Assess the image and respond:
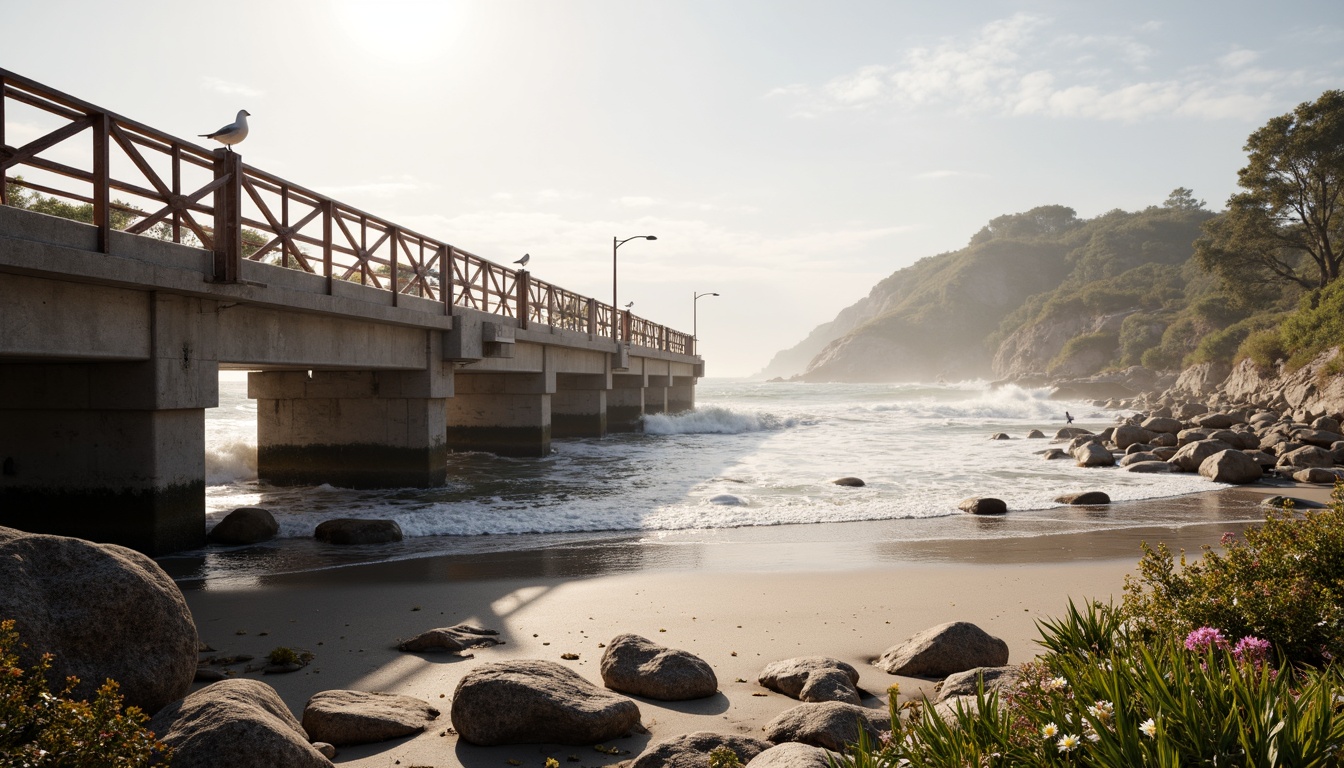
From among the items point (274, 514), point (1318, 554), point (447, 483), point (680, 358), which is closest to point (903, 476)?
point (447, 483)

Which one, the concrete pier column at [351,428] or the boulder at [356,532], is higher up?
the concrete pier column at [351,428]

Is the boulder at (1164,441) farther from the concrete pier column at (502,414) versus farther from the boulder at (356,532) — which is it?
the boulder at (356,532)

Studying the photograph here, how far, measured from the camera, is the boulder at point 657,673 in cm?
550

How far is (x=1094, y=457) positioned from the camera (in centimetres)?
2280

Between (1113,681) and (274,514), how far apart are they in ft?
46.5

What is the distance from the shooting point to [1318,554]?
4.88 metres

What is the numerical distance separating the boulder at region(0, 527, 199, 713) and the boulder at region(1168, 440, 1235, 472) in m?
22.8

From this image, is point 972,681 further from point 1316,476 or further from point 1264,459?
point 1264,459

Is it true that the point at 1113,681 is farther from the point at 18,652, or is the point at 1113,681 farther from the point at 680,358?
the point at 680,358

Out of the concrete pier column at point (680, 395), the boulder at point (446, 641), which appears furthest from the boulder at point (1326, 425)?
the concrete pier column at point (680, 395)

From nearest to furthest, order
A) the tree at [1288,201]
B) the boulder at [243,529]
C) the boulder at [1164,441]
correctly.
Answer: the boulder at [243,529], the boulder at [1164,441], the tree at [1288,201]

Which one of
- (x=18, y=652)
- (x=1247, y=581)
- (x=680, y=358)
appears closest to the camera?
(x=18, y=652)

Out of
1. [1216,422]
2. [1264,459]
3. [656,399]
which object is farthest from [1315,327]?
[656,399]

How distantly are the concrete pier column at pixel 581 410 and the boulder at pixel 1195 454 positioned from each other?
62.5 feet
